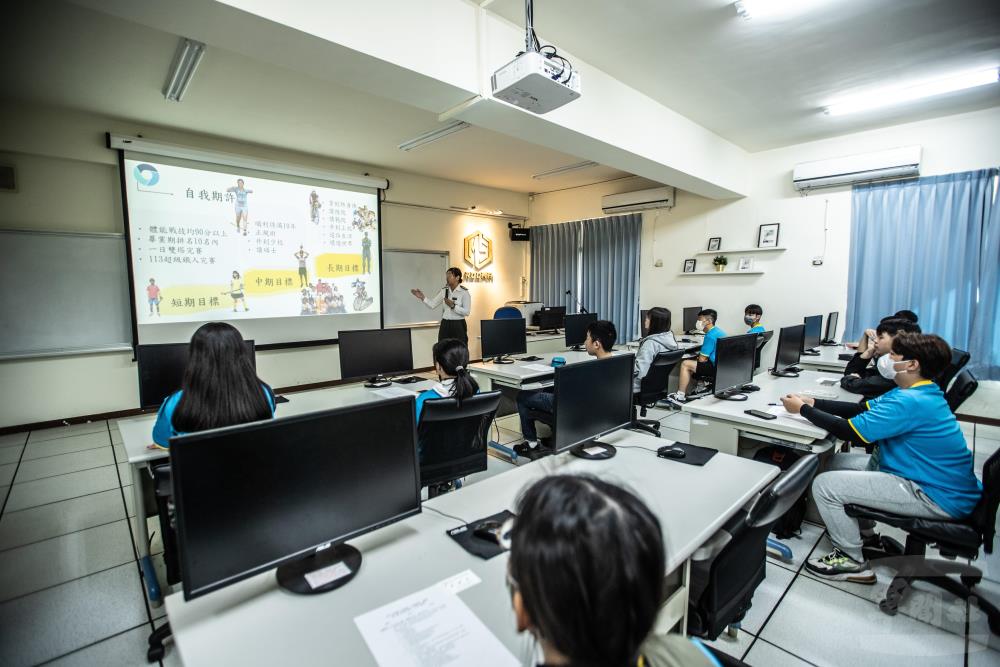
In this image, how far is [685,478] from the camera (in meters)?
1.75

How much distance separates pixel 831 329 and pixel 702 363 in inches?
68.0

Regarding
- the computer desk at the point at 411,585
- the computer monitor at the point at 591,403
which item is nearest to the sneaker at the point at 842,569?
the computer desk at the point at 411,585

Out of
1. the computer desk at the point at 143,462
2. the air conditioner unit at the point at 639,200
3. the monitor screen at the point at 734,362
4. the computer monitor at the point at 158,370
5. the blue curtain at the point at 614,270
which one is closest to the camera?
the computer desk at the point at 143,462

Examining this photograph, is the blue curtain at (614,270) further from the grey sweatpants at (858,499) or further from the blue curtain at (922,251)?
the grey sweatpants at (858,499)

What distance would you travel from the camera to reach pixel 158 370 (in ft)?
8.49

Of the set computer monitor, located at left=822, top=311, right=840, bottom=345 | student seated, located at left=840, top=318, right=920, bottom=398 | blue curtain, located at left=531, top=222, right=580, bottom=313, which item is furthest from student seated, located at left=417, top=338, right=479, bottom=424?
blue curtain, located at left=531, top=222, right=580, bottom=313

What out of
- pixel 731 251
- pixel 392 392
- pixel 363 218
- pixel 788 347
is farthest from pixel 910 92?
pixel 363 218

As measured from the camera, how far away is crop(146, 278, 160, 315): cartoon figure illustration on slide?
15.3 feet

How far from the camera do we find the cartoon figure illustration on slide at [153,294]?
183 inches

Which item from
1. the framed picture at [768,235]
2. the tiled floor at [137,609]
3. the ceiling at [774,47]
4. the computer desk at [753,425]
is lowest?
the tiled floor at [137,609]

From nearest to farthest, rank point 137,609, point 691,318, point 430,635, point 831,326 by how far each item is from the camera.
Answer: point 430,635
point 137,609
point 831,326
point 691,318

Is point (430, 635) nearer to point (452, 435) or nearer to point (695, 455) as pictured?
point (452, 435)

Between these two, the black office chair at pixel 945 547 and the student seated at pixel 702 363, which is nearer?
the black office chair at pixel 945 547

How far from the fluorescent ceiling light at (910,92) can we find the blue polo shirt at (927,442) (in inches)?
142
